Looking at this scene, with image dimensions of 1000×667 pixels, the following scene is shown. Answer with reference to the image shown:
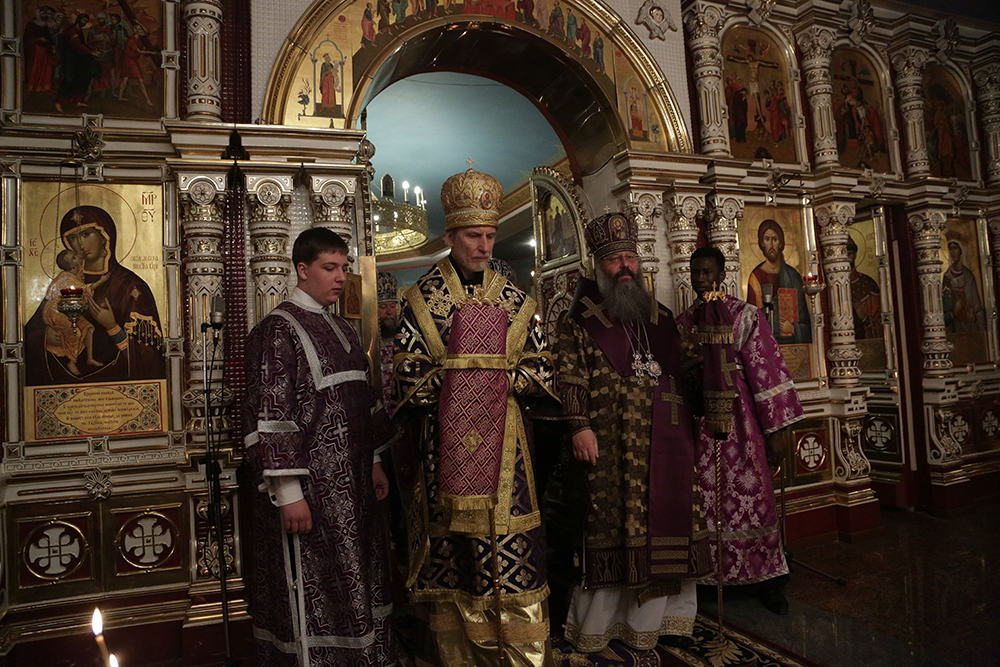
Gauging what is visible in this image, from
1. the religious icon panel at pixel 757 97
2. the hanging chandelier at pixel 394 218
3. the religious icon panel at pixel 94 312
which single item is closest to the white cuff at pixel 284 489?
the religious icon panel at pixel 94 312

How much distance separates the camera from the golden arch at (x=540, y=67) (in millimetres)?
4387

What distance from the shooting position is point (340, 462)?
2.89 m

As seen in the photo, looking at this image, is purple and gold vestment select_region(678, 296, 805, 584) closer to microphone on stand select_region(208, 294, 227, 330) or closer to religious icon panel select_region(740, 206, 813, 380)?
religious icon panel select_region(740, 206, 813, 380)

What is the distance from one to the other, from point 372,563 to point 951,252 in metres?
7.36

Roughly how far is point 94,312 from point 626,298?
11.1 ft

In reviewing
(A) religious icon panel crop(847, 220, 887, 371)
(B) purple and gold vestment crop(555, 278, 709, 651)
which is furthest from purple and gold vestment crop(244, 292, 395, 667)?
(A) religious icon panel crop(847, 220, 887, 371)

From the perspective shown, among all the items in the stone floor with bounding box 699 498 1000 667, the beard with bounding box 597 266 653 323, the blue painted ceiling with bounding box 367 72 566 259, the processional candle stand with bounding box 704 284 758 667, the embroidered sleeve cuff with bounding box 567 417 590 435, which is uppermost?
the blue painted ceiling with bounding box 367 72 566 259

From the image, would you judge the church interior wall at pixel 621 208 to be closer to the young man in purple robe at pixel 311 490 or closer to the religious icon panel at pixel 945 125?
the religious icon panel at pixel 945 125

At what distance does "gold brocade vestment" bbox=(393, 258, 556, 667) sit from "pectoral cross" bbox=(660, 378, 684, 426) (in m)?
0.93

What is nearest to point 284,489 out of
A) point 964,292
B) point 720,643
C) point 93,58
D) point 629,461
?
point 629,461

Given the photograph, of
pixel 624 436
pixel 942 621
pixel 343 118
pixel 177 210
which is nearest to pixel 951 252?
pixel 942 621

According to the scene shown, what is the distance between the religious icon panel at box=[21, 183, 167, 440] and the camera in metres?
3.75

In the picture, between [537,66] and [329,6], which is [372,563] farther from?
[537,66]

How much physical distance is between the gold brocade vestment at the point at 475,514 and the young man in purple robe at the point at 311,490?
282mm
